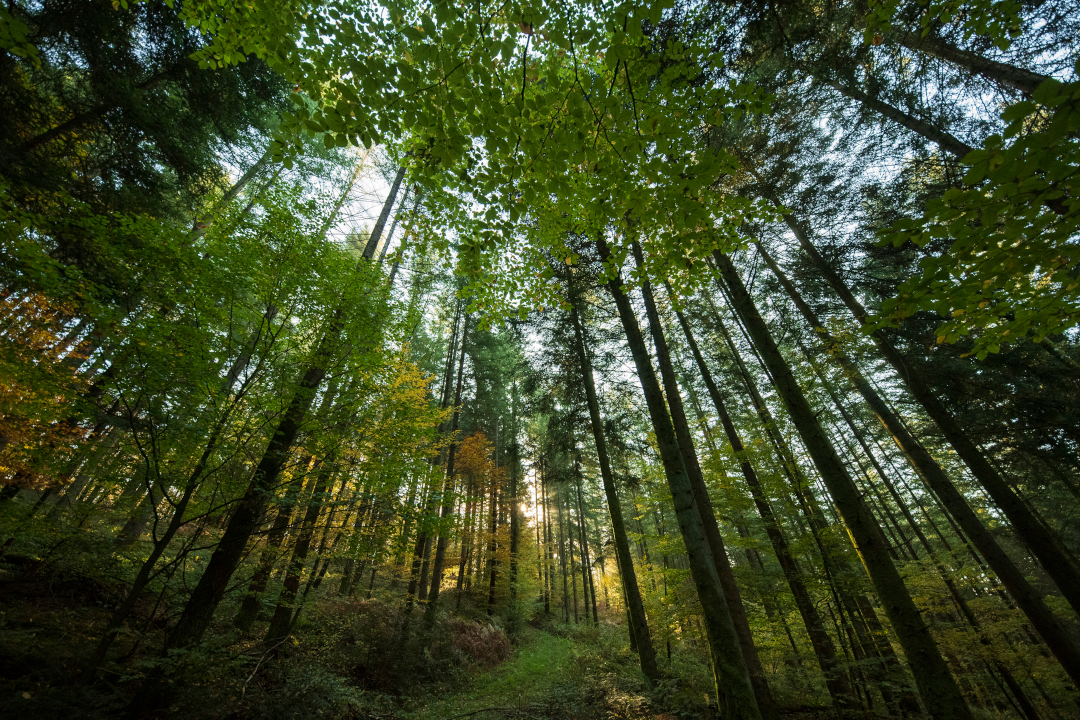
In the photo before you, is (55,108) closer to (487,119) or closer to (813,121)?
(487,119)

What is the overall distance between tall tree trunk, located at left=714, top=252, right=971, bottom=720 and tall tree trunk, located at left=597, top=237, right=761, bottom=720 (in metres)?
1.40

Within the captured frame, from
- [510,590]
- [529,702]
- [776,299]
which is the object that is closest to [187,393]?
[529,702]

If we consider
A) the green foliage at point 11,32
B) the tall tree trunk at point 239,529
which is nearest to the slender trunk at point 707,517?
the tall tree trunk at point 239,529

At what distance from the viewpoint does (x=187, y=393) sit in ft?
14.4

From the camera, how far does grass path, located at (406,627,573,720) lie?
23.6 ft

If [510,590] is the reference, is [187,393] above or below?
above

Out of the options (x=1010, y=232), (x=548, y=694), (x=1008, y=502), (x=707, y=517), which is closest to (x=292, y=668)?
(x=548, y=694)

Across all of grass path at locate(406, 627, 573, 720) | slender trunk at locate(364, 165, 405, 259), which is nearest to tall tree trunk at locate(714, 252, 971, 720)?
grass path at locate(406, 627, 573, 720)

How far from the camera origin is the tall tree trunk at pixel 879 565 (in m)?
2.95

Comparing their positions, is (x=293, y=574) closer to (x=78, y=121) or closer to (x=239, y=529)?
(x=239, y=529)

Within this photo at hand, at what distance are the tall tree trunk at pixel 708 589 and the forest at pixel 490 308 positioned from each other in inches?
1.4

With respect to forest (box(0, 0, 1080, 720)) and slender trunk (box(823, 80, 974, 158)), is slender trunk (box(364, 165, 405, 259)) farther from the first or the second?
slender trunk (box(823, 80, 974, 158))

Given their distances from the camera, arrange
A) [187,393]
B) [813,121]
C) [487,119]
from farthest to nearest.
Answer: [813,121] → [187,393] → [487,119]

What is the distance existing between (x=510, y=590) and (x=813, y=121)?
65.7 feet
